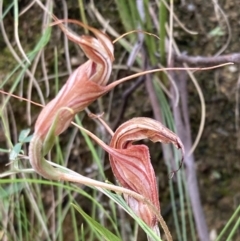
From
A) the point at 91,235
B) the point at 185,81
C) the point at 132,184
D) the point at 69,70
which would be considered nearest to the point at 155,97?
the point at 185,81

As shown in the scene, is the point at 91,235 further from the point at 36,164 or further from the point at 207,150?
the point at 36,164

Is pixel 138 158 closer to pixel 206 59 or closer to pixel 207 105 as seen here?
pixel 206 59

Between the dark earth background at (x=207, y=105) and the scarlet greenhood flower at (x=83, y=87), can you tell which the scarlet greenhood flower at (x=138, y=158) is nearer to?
the scarlet greenhood flower at (x=83, y=87)

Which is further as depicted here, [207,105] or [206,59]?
[207,105]


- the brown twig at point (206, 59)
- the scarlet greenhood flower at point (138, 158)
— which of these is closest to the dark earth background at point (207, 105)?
the brown twig at point (206, 59)

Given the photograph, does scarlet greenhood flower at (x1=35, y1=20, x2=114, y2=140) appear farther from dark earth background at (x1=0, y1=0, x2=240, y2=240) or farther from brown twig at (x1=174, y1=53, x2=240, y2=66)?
dark earth background at (x1=0, y1=0, x2=240, y2=240)

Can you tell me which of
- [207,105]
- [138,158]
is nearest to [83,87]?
[138,158]

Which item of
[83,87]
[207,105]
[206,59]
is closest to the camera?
[83,87]

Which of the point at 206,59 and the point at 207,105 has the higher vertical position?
the point at 206,59

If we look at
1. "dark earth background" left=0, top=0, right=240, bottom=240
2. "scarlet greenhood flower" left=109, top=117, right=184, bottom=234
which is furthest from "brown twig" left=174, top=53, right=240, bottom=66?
"scarlet greenhood flower" left=109, top=117, right=184, bottom=234
